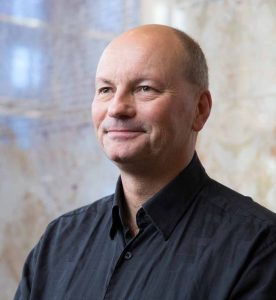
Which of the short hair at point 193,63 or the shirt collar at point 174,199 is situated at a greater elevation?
the short hair at point 193,63

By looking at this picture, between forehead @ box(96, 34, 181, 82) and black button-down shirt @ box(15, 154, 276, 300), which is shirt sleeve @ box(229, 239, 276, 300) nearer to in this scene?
black button-down shirt @ box(15, 154, 276, 300)

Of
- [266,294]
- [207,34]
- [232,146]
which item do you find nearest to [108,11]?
[207,34]

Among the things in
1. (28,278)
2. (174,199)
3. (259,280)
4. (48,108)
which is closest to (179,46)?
(174,199)

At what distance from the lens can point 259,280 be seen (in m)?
1.43

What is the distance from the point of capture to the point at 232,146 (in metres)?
2.21

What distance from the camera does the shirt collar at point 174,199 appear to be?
1.62 metres

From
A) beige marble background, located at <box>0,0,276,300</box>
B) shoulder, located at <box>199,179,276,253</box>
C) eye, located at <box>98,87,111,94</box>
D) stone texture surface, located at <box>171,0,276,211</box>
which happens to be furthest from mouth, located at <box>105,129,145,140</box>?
beige marble background, located at <box>0,0,276,300</box>

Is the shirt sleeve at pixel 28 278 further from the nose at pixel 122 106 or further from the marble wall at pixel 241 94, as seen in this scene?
the marble wall at pixel 241 94

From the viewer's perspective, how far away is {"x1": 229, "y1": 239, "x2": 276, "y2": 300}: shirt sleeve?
1.41 metres

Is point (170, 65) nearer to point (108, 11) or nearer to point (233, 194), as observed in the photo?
point (233, 194)

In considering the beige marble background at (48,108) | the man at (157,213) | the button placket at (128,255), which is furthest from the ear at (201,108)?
the beige marble background at (48,108)

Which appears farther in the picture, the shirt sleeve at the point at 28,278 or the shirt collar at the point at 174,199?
the shirt sleeve at the point at 28,278

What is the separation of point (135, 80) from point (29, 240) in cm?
147

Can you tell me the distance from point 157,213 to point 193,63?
39 cm
